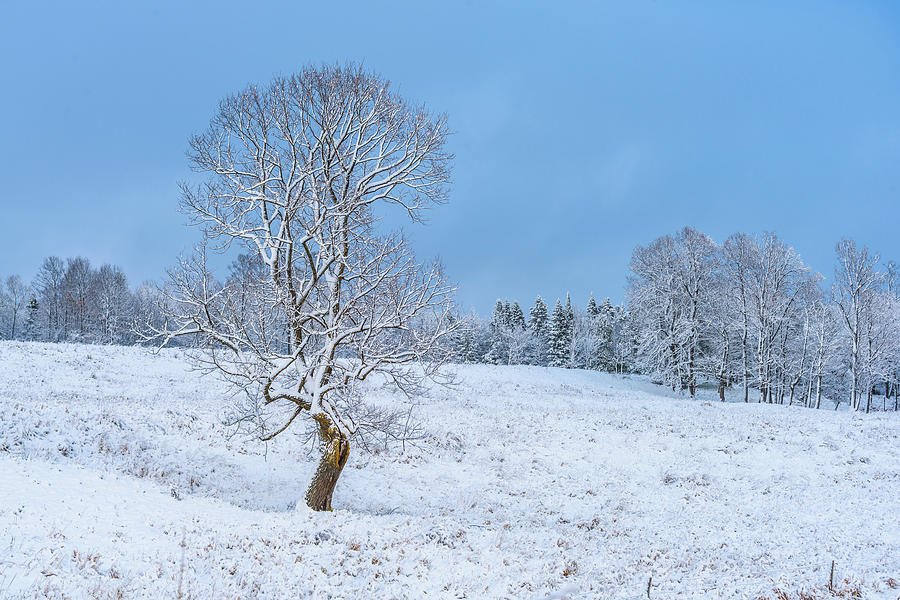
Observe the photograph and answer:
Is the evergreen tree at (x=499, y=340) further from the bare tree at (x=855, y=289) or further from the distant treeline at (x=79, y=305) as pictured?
the distant treeline at (x=79, y=305)

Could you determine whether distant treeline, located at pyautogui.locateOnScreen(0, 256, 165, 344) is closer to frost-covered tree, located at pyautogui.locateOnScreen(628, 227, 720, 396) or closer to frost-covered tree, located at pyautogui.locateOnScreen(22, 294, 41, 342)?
frost-covered tree, located at pyautogui.locateOnScreen(22, 294, 41, 342)

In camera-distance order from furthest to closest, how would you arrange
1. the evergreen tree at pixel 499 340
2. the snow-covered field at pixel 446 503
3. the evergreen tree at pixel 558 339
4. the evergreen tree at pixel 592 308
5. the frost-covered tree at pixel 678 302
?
the evergreen tree at pixel 592 308, the evergreen tree at pixel 499 340, the evergreen tree at pixel 558 339, the frost-covered tree at pixel 678 302, the snow-covered field at pixel 446 503

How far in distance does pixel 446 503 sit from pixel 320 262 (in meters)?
8.59

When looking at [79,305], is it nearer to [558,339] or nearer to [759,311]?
[558,339]

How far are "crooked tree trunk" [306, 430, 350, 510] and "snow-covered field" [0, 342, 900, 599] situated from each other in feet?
2.26

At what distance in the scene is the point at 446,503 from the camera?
14.7 metres

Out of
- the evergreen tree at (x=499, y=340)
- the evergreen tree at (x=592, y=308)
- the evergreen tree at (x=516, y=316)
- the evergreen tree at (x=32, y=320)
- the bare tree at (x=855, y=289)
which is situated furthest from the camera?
the evergreen tree at (x=592, y=308)

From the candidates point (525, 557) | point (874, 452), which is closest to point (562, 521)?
point (525, 557)

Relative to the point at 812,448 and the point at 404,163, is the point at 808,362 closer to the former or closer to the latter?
the point at 812,448

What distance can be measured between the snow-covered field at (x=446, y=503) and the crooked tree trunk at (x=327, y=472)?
27.2 inches

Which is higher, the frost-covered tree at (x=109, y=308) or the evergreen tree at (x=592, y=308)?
the evergreen tree at (x=592, y=308)

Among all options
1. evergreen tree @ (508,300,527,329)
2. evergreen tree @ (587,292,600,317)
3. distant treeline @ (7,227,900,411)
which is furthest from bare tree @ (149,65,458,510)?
evergreen tree @ (587,292,600,317)

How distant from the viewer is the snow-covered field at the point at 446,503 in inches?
298

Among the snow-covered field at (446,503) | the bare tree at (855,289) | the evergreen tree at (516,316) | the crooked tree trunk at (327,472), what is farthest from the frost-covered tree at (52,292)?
the bare tree at (855,289)
